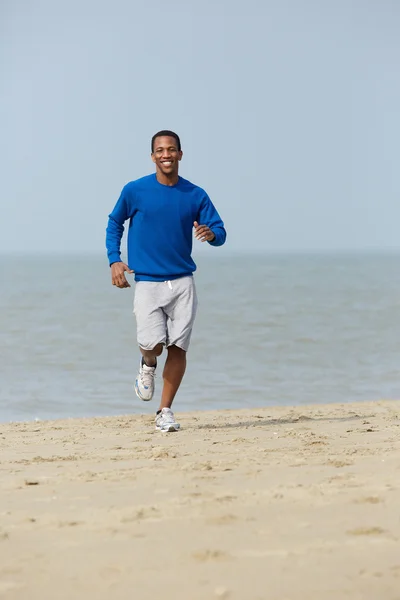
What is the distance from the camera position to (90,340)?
700 inches

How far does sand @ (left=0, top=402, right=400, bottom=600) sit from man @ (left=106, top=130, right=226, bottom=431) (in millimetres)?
878

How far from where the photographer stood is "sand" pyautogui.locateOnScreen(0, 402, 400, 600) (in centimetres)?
288

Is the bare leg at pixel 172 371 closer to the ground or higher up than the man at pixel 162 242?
closer to the ground

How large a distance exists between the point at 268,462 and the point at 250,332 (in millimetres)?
14426

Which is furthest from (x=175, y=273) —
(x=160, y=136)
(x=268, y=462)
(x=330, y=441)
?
(x=268, y=462)

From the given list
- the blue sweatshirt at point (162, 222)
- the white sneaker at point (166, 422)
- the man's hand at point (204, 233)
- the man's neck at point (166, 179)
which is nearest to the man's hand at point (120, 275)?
the blue sweatshirt at point (162, 222)

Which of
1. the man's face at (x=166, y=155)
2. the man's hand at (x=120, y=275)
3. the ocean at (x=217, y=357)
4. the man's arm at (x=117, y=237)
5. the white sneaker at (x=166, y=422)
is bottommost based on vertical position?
the ocean at (x=217, y=357)

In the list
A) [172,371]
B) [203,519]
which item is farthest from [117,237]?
[203,519]

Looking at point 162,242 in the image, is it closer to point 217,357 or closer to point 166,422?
point 166,422

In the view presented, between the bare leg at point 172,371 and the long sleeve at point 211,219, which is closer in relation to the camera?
the long sleeve at point 211,219

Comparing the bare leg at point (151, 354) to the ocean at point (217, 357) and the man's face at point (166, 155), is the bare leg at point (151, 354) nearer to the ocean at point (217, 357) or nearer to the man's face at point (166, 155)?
the man's face at point (166, 155)

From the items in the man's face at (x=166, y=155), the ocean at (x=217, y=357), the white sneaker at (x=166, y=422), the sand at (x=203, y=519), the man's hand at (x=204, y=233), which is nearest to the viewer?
the sand at (x=203, y=519)

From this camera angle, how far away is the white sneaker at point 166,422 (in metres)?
6.29

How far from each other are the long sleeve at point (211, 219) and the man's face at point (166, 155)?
28cm
